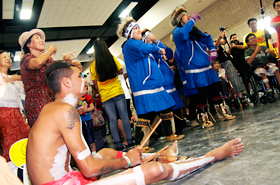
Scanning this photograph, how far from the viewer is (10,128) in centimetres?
195

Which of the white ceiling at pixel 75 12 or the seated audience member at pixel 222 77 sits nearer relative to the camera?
the seated audience member at pixel 222 77

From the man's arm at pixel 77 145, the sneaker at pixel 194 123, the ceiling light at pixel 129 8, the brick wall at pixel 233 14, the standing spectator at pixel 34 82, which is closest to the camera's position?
the man's arm at pixel 77 145

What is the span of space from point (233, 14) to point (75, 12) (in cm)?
539

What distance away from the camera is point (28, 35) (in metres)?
1.96

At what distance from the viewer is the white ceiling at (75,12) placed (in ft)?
22.9

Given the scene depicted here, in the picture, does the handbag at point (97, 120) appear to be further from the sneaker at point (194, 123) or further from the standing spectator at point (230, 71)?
the standing spectator at point (230, 71)

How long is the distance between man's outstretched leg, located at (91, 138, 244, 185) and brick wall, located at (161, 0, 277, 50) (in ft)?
21.9

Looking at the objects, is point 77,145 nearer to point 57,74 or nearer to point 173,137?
point 57,74

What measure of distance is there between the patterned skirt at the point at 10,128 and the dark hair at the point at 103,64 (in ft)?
3.79

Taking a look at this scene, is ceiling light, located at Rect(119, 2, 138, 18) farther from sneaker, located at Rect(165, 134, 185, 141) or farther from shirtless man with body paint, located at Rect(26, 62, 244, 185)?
shirtless man with body paint, located at Rect(26, 62, 244, 185)

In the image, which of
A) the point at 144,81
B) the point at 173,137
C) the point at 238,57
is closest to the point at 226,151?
the point at 173,137

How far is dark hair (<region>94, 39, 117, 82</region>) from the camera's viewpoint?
293 cm

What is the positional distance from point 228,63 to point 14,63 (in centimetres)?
1105

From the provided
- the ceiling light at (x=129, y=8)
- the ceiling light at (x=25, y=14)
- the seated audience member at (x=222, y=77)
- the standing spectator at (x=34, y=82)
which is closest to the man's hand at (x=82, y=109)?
the standing spectator at (x=34, y=82)
